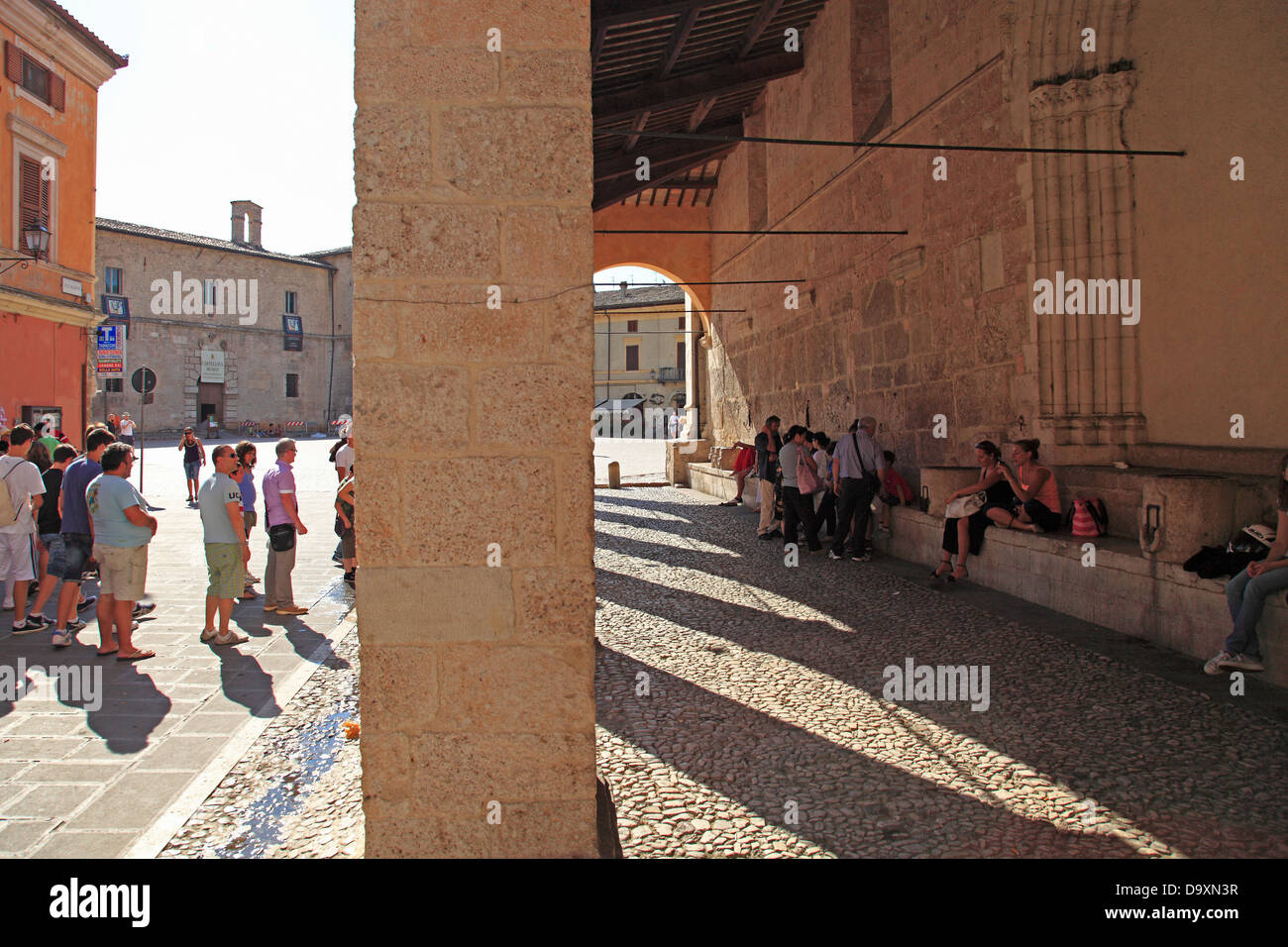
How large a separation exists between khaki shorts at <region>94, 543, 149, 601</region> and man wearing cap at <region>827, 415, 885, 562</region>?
6.19 m

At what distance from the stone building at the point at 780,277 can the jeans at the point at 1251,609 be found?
1.32ft

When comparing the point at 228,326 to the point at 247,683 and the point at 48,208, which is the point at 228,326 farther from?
the point at 247,683

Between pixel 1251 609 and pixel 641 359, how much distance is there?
144 ft

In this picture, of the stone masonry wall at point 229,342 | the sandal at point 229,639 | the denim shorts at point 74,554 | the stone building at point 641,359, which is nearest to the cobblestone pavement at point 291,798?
the sandal at point 229,639

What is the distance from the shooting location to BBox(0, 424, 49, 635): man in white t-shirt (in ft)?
19.8

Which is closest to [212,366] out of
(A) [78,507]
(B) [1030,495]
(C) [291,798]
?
(A) [78,507]

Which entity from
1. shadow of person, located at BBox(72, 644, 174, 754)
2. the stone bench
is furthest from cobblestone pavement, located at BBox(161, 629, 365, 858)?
the stone bench

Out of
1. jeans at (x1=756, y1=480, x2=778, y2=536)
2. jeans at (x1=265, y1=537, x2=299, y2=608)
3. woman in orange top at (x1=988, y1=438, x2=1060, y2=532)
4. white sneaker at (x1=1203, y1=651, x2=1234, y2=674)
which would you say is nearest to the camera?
white sneaker at (x1=1203, y1=651, x2=1234, y2=674)

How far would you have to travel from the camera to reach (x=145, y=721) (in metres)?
4.22

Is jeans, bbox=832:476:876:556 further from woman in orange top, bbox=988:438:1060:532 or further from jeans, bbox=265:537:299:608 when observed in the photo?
jeans, bbox=265:537:299:608

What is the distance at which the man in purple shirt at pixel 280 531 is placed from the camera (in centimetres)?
659
